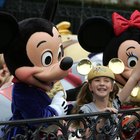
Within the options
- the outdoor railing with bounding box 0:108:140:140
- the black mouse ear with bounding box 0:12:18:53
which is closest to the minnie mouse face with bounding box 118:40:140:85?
the outdoor railing with bounding box 0:108:140:140

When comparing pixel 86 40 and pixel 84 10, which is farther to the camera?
pixel 84 10

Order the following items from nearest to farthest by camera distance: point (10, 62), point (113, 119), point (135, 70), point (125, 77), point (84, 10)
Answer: point (113, 119) < point (10, 62) < point (135, 70) < point (125, 77) < point (84, 10)

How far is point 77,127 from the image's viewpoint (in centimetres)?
299

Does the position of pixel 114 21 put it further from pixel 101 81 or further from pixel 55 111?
pixel 55 111

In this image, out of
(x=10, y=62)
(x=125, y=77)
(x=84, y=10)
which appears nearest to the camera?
(x=10, y=62)

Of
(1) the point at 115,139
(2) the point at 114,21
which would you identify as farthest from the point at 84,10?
(1) the point at 115,139

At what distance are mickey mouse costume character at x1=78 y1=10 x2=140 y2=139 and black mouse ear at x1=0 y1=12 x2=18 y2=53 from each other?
0.86m

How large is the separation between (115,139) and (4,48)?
98 centimetres

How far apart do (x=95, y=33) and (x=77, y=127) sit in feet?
3.77

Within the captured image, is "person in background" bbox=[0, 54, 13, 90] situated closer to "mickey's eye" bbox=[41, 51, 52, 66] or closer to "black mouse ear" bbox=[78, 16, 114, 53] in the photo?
"black mouse ear" bbox=[78, 16, 114, 53]

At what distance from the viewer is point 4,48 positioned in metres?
3.13

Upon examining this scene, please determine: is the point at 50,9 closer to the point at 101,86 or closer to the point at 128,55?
the point at 101,86

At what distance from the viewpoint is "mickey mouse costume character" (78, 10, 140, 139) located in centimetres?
379

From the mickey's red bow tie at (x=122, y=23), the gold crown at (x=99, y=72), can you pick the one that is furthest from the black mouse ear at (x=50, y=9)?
the mickey's red bow tie at (x=122, y=23)
